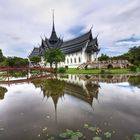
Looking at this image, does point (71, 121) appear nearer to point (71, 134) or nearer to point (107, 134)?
point (71, 134)

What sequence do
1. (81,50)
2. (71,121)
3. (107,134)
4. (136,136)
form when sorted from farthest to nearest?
(81,50) < (71,121) < (107,134) < (136,136)

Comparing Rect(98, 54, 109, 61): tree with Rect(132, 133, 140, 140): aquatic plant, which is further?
Rect(98, 54, 109, 61): tree

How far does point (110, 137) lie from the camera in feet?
17.8

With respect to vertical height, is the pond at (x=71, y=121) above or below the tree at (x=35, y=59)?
below

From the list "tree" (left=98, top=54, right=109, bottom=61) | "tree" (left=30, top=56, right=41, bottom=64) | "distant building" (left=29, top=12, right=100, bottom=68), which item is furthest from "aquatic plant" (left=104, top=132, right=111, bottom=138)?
"tree" (left=30, top=56, right=41, bottom=64)

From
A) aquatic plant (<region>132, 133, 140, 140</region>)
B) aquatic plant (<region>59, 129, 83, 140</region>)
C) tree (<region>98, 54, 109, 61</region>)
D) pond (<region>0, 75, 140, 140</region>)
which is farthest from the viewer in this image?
tree (<region>98, 54, 109, 61</region>)

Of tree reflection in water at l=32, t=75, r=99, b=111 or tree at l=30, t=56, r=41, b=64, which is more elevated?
tree at l=30, t=56, r=41, b=64

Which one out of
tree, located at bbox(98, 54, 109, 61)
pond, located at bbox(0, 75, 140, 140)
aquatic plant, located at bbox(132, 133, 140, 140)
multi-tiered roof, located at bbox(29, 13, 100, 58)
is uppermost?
multi-tiered roof, located at bbox(29, 13, 100, 58)

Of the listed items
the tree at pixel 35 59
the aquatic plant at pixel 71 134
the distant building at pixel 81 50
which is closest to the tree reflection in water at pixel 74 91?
the aquatic plant at pixel 71 134

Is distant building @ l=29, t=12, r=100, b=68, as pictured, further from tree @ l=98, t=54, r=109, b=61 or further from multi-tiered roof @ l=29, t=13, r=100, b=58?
tree @ l=98, t=54, r=109, b=61

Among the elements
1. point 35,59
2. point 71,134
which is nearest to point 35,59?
point 35,59

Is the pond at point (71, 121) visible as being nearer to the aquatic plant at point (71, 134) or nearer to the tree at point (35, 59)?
the aquatic plant at point (71, 134)

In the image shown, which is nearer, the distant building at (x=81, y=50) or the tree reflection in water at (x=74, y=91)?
the tree reflection in water at (x=74, y=91)

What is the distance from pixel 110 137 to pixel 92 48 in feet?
158
